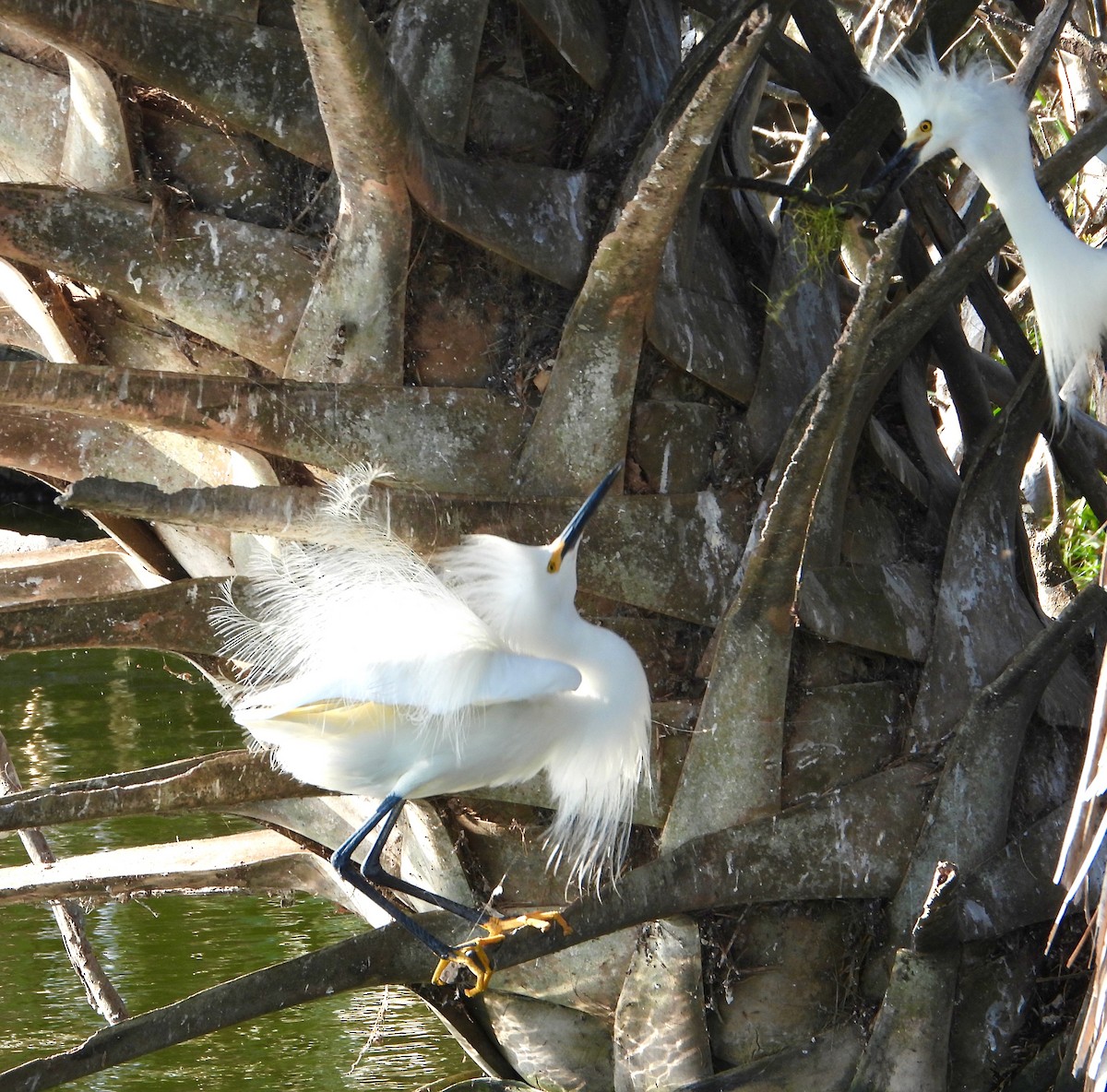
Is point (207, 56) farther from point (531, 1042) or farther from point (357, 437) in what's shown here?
point (531, 1042)

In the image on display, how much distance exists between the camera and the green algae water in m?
2.34

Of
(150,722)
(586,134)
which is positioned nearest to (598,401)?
(586,134)

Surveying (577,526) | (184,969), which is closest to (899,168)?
(577,526)

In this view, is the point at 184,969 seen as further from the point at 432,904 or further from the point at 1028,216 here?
the point at 1028,216

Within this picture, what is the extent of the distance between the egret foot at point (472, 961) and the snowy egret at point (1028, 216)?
1.47 metres

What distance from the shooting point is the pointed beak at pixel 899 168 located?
2049mm

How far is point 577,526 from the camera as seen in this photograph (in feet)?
5.27

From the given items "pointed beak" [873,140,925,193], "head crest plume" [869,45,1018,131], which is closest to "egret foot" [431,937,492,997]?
"pointed beak" [873,140,925,193]

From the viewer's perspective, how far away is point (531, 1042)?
1778 mm

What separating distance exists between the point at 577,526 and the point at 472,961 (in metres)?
0.52

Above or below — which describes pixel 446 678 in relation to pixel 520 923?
above

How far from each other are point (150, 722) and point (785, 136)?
9.59ft

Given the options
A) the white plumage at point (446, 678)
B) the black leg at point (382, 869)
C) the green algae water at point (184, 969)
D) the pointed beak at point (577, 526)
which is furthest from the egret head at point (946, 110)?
the green algae water at point (184, 969)

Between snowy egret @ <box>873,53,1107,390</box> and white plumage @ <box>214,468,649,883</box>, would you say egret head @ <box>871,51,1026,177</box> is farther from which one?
white plumage @ <box>214,468,649,883</box>
